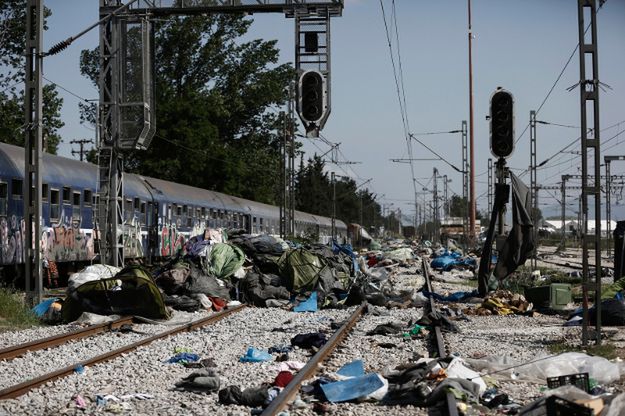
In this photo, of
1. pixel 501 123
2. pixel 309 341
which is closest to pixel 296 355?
pixel 309 341

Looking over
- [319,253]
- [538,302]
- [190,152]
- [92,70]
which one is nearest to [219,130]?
[190,152]

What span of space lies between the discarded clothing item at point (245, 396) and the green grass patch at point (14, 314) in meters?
7.81

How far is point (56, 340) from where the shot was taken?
11.8 metres

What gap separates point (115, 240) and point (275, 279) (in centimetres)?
405

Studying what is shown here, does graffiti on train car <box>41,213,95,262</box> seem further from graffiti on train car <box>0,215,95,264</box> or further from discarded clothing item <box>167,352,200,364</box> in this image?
discarded clothing item <box>167,352,200,364</box>

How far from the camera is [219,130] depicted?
63.6 m

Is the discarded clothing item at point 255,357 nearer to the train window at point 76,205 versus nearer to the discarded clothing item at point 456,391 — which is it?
the discarded clothing item at point 456,391

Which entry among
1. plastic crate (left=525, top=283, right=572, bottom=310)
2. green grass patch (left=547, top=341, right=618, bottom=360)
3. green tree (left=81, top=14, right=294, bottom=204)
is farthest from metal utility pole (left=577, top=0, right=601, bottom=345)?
green tree (left=81, top=14, right=294, bottom=204)

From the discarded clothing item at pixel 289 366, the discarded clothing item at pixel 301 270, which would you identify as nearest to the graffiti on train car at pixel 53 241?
the discarded clothing item at pixel 301 270

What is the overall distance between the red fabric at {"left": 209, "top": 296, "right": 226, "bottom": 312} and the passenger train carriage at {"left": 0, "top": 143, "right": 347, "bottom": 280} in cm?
288

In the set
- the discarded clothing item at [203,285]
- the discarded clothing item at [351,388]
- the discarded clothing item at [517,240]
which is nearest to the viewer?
the discarded clothing item at [351,388]

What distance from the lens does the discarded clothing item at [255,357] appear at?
1019 centimetres

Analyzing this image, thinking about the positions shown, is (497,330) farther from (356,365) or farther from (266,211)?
(266,211)

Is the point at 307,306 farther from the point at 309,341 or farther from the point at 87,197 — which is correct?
the point at 87,197
